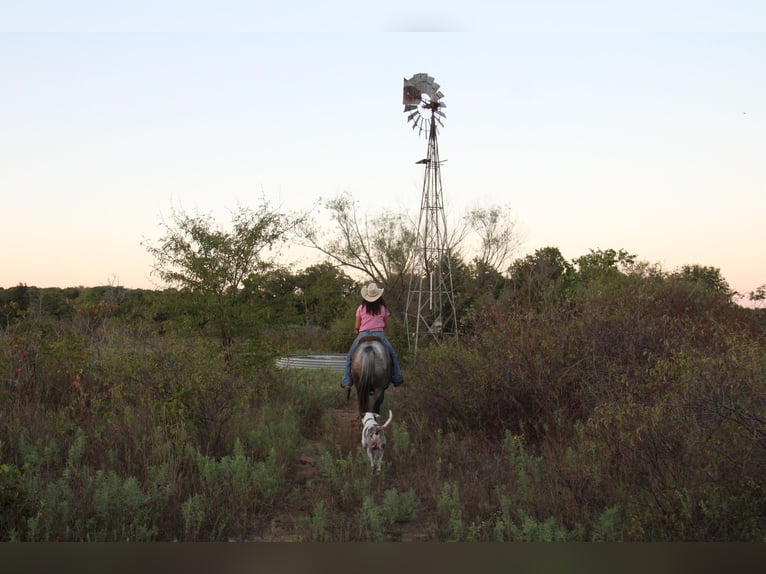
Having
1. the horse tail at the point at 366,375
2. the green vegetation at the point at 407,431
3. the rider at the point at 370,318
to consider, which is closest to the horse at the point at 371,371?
the horse tail at the point at 366,375

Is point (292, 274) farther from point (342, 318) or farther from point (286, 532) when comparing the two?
point (342, 318)

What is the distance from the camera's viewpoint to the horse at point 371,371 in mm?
10688

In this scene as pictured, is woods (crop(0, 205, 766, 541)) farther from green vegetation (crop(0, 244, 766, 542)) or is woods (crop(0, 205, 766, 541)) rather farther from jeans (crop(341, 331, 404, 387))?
jeans (crop(341, 331, 404, 387))

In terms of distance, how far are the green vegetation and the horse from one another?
25.0 inches

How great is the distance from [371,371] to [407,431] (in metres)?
1.10

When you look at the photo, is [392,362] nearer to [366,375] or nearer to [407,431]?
[366,375]

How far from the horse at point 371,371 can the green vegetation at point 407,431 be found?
635 mm

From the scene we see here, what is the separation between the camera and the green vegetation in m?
5.77

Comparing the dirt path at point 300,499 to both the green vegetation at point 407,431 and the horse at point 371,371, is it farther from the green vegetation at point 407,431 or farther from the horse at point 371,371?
the horse at point 371,371

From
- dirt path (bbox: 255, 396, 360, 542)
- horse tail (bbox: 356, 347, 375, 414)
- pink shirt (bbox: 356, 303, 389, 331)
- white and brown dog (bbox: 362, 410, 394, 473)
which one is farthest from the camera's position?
pink shirt (bbox: 356, 303, 389, 331)

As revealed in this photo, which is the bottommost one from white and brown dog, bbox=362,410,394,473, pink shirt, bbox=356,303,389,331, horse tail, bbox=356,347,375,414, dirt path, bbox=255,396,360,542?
dirt path, bbox=255,396,360,542

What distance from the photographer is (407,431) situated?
34.2 feet

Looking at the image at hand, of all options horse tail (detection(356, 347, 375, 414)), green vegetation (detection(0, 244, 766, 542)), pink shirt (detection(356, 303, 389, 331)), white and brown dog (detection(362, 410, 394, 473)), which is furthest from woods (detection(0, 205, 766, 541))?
pink shirt (detection(356, 303, 389, 331))

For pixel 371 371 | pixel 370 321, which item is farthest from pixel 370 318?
pixel 371 371
